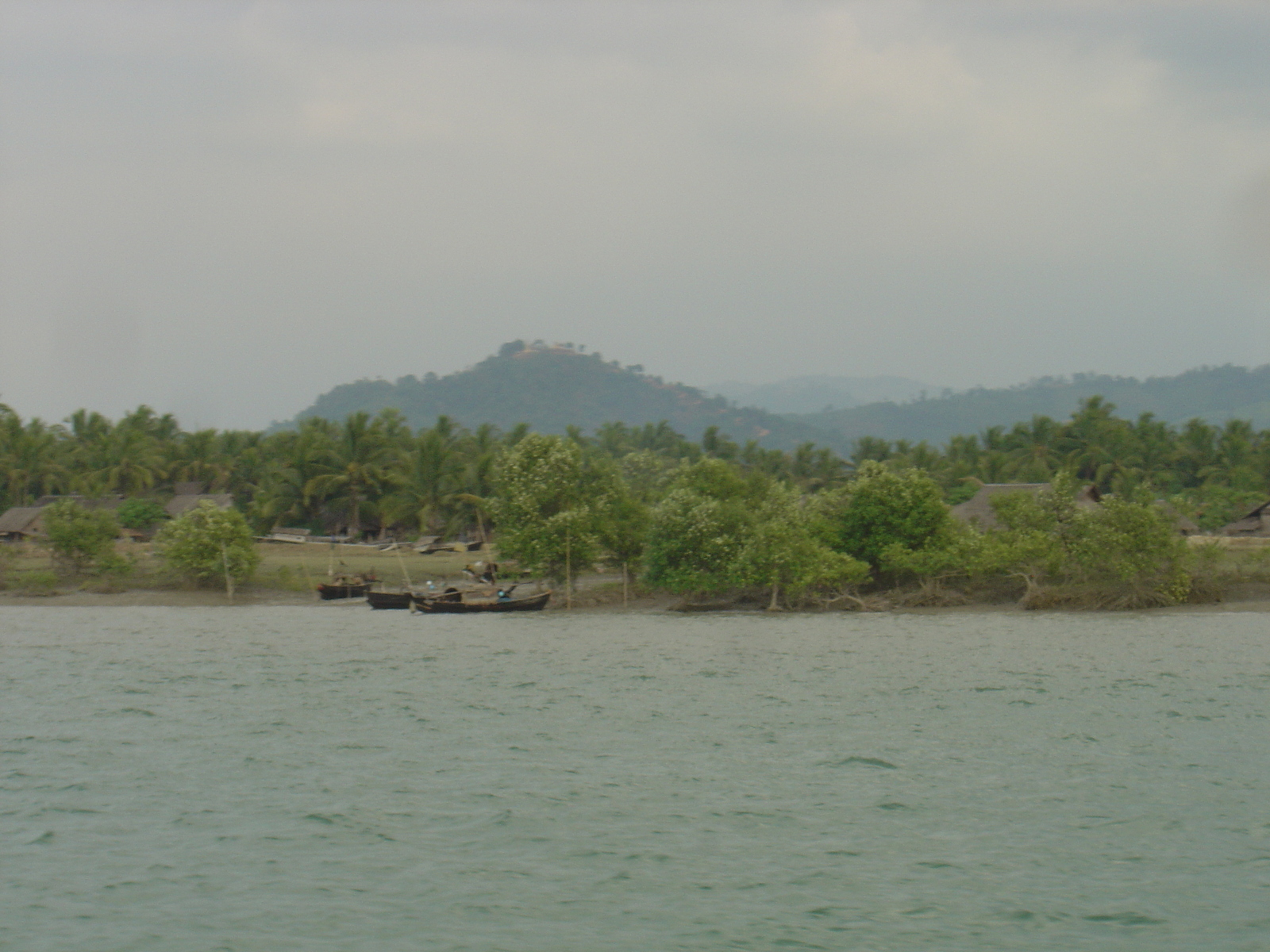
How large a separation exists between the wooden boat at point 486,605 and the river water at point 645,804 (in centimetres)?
2300

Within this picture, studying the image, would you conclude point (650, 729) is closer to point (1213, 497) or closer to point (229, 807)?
point (229, 807)

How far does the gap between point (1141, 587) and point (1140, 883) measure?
41259 mm

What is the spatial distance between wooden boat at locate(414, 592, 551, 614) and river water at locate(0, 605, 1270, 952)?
75.5 feet

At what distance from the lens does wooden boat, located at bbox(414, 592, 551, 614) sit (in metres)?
60.9

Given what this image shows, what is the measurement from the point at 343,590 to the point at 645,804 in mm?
50699

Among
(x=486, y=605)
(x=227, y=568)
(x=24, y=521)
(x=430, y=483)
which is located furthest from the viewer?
(x=430, y=483)

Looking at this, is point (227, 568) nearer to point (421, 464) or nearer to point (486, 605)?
point (486, 605)

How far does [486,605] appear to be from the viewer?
6119cm

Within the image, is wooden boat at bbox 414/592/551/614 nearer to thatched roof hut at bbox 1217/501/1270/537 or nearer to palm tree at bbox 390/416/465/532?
palm tree at bbox 390/416/465/532

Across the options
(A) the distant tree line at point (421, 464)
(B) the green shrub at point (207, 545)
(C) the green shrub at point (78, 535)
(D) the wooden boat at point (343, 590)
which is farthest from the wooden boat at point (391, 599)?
(C) the green shrub at point (78, 535)

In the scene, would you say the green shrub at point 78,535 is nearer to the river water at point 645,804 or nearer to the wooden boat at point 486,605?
the wooden boat at point 486,605

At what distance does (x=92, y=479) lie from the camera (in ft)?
285

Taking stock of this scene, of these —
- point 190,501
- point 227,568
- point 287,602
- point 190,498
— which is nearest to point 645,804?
point 227,568

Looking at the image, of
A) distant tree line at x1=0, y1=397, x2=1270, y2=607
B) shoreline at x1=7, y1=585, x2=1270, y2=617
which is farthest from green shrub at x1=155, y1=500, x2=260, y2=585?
shoreline at x1=7, y1=585, x2=1270, y2=617
